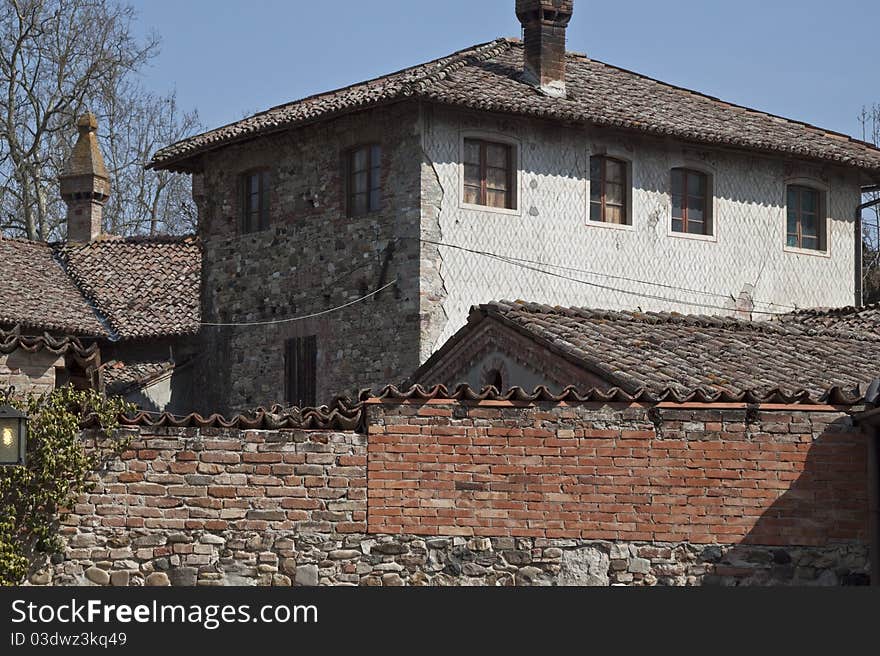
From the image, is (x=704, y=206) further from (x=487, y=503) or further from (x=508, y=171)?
(x=487, y=503)

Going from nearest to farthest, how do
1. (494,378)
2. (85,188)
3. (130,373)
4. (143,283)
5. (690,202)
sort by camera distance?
1. (494,378)
2. (690,202)
3. (130,373)
4. (143,283)
5. (85,188)

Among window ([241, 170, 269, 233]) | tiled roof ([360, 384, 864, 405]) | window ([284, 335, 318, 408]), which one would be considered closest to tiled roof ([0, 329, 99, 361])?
tiled roof ([360, 384, 864, 405])

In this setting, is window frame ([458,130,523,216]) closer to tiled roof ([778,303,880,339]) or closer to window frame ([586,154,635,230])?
window frame ([586,154,635,230])

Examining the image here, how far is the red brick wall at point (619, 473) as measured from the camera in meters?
12.1

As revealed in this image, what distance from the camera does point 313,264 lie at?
77.5 feet

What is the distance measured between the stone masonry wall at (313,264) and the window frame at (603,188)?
297 centimetres

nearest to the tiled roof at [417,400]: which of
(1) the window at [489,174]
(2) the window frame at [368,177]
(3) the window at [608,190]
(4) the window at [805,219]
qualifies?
(1) the window at [489,174]

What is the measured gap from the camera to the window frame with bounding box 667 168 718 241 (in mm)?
24281

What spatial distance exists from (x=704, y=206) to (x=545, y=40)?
12.1 feet

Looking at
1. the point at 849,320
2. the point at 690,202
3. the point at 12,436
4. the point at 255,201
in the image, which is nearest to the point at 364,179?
the point at 255,201

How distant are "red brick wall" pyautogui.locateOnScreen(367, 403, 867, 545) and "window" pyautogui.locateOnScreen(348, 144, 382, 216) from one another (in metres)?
10.9

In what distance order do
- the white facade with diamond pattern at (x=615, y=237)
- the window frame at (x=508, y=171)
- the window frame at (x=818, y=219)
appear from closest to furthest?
1. the white facade with diamond pattern at (x=615, y=237)
2. the window frame at (x=508, y=171)
3. the window frame at (x=818, y=219)

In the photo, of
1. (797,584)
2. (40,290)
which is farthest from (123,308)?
(797,584)

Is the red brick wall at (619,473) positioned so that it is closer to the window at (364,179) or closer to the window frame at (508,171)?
the window frame at (508,171)
